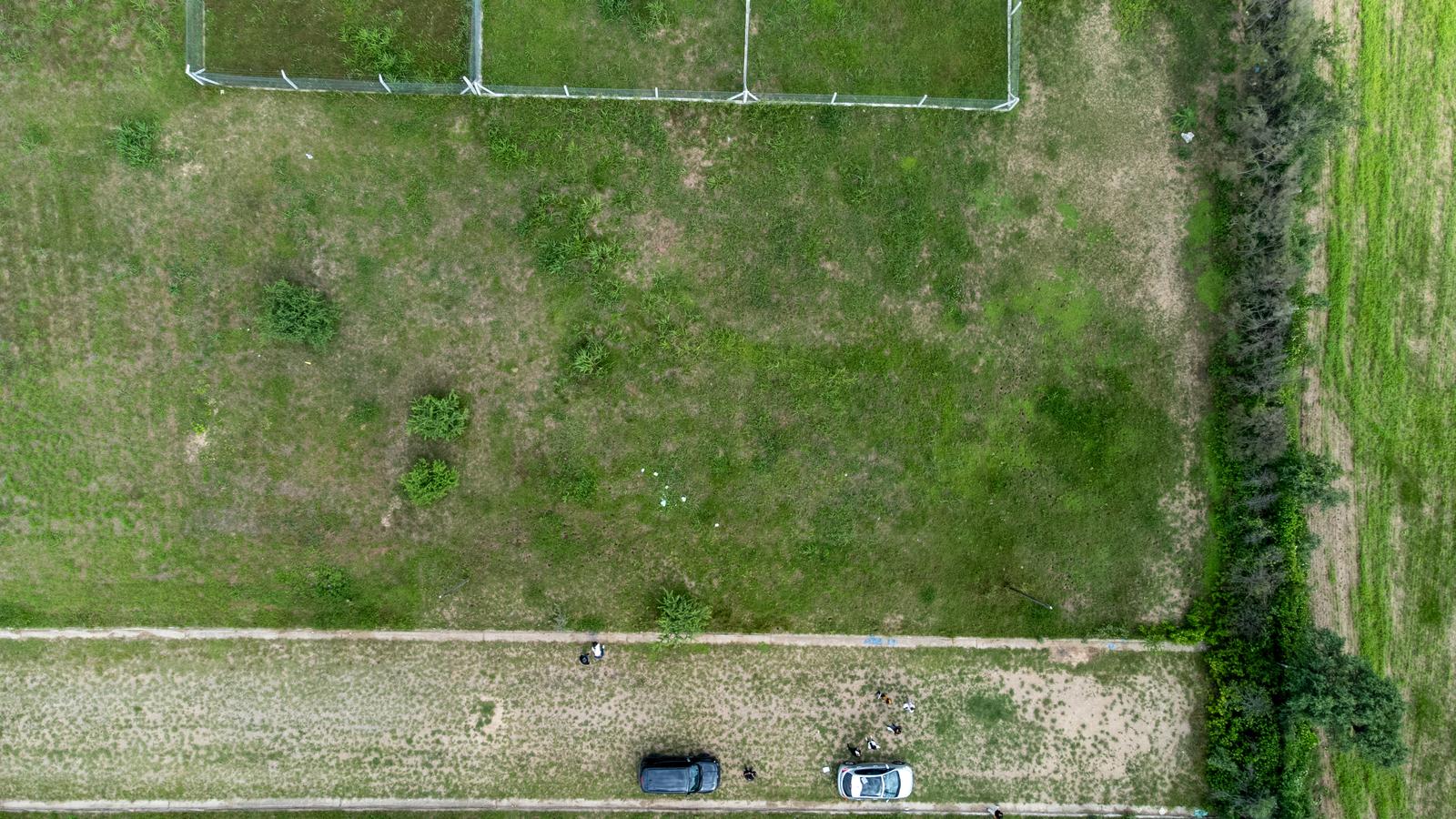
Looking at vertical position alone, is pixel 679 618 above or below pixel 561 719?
above

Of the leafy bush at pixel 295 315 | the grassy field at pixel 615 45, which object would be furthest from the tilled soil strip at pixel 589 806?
the grassy field at pixel 615 45

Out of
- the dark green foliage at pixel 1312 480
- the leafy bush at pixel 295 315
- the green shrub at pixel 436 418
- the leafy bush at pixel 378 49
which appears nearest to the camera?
the leafy bush at pixel 295 315

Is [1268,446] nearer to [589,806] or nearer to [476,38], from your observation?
[589,806]

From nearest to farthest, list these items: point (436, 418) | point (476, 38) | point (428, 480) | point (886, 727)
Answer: point (436, 418) → point (428, 480) → point (476, 38) → point (886, 727)

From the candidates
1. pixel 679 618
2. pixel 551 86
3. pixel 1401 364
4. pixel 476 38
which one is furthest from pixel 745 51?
pixel 1401 364

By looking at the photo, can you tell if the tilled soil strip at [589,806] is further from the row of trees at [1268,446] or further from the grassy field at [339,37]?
the grassy field at [339,37]

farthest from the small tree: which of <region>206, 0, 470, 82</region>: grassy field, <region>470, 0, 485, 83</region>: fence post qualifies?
<region>206, 0, 470, 82</region>: grassy field

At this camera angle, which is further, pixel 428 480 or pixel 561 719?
pixel 561 719
